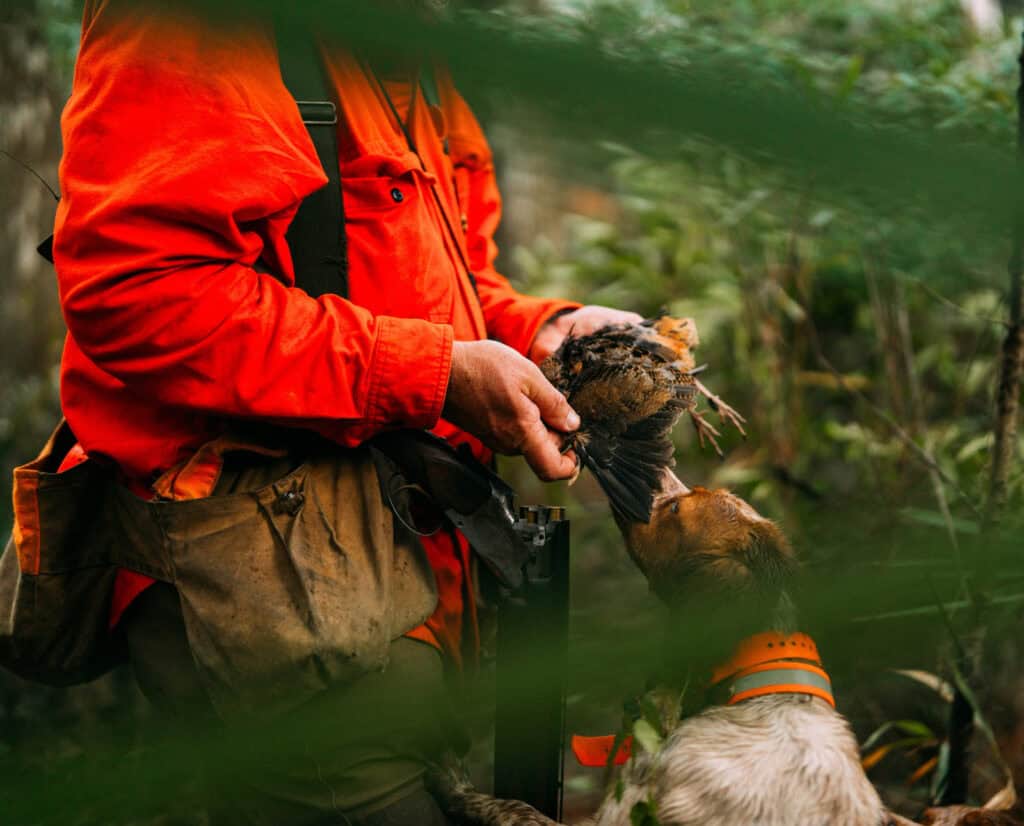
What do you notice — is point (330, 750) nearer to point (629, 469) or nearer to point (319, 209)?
point (629, 469)

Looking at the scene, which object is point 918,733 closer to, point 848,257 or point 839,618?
point 848,257

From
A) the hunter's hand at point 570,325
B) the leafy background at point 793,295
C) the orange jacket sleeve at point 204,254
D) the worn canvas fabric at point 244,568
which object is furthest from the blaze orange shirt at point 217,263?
the hunter's hand at point 570,325

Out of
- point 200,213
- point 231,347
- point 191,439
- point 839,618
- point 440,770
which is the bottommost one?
point 440,770

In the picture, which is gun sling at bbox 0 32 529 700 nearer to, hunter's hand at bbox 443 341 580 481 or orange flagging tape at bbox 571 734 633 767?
hunter's hand at bbox 443 341 580 481

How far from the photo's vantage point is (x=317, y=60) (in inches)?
81.4

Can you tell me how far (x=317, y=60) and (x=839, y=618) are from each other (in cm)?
165

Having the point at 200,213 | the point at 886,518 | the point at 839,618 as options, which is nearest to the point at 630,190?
the point at 886,518

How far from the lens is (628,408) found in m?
2.34

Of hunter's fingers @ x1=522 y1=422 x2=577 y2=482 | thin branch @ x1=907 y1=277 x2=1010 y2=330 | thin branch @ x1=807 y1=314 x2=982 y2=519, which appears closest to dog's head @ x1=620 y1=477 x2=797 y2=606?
hunter's fingers @ x1=522 y1=422 x2=577 y2=482

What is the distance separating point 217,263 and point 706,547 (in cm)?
125

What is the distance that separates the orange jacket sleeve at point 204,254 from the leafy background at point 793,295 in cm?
46

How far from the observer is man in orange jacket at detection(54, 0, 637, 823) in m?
1.79

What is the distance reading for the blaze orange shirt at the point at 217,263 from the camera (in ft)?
5.84

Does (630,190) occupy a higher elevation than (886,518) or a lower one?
higher
